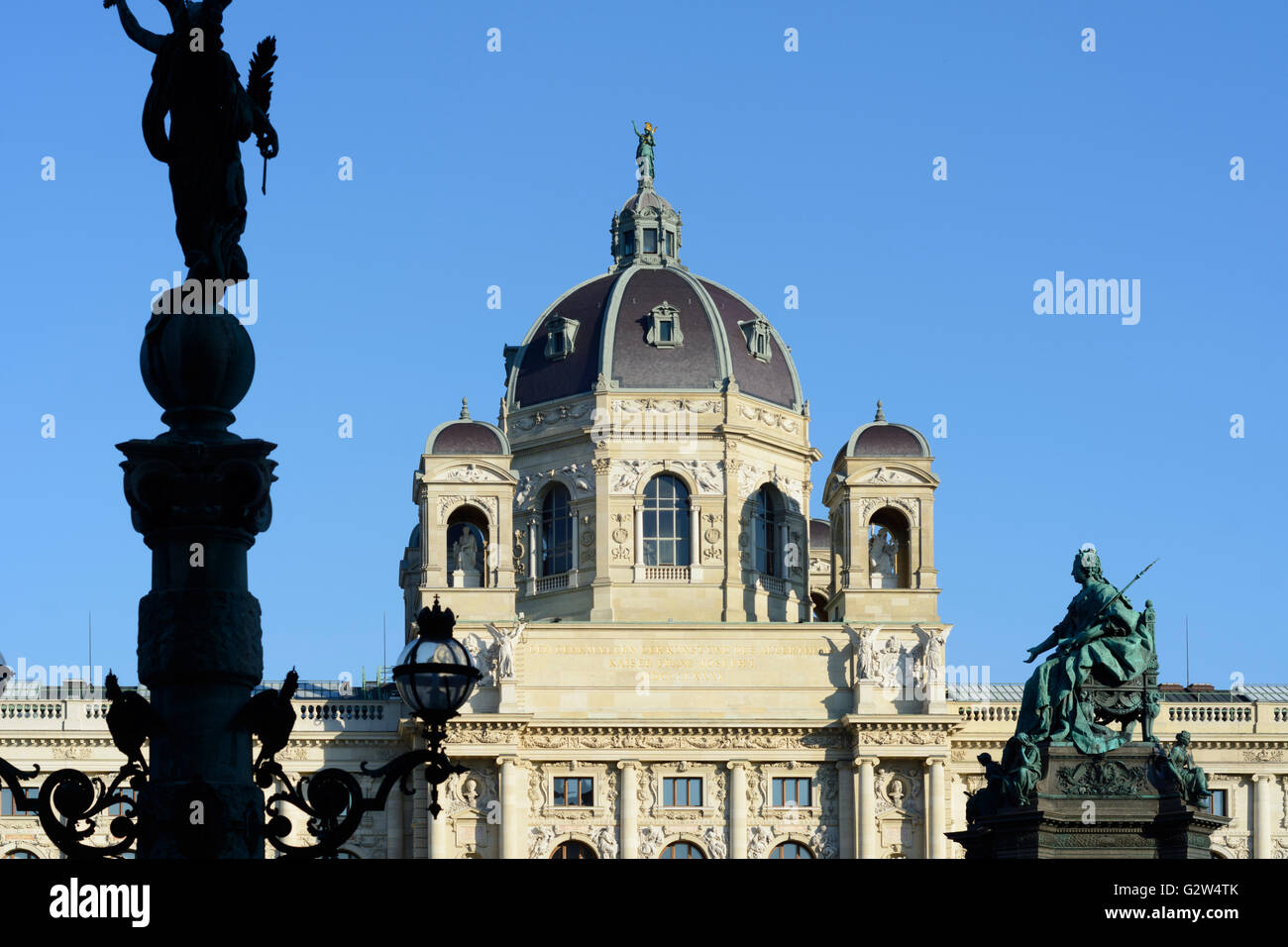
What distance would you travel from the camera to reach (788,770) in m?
88.4

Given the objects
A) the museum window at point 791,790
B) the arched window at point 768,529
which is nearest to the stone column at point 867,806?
the museum window at point 791,790

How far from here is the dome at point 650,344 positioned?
98.9m

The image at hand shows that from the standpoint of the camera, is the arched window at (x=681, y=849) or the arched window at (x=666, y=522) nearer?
the arched window at (x=681, y=849)

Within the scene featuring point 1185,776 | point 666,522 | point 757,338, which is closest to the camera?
point 1185,776

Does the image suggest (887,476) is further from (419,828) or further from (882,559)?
(419,828)

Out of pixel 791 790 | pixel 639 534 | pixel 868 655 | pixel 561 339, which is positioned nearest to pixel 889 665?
pixel 868 655

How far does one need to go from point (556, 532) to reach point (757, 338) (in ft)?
36.9

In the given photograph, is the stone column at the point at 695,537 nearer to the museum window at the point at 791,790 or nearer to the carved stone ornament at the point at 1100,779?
the museum window at the point at 791,790

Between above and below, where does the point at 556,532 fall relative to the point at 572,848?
above

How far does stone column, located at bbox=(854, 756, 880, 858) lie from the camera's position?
3383 inches

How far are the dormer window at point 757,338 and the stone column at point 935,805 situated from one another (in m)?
19.9

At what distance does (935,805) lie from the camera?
86.6 metres

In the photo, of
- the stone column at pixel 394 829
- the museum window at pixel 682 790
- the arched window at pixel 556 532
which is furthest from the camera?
the arched window at pixel 556 532
